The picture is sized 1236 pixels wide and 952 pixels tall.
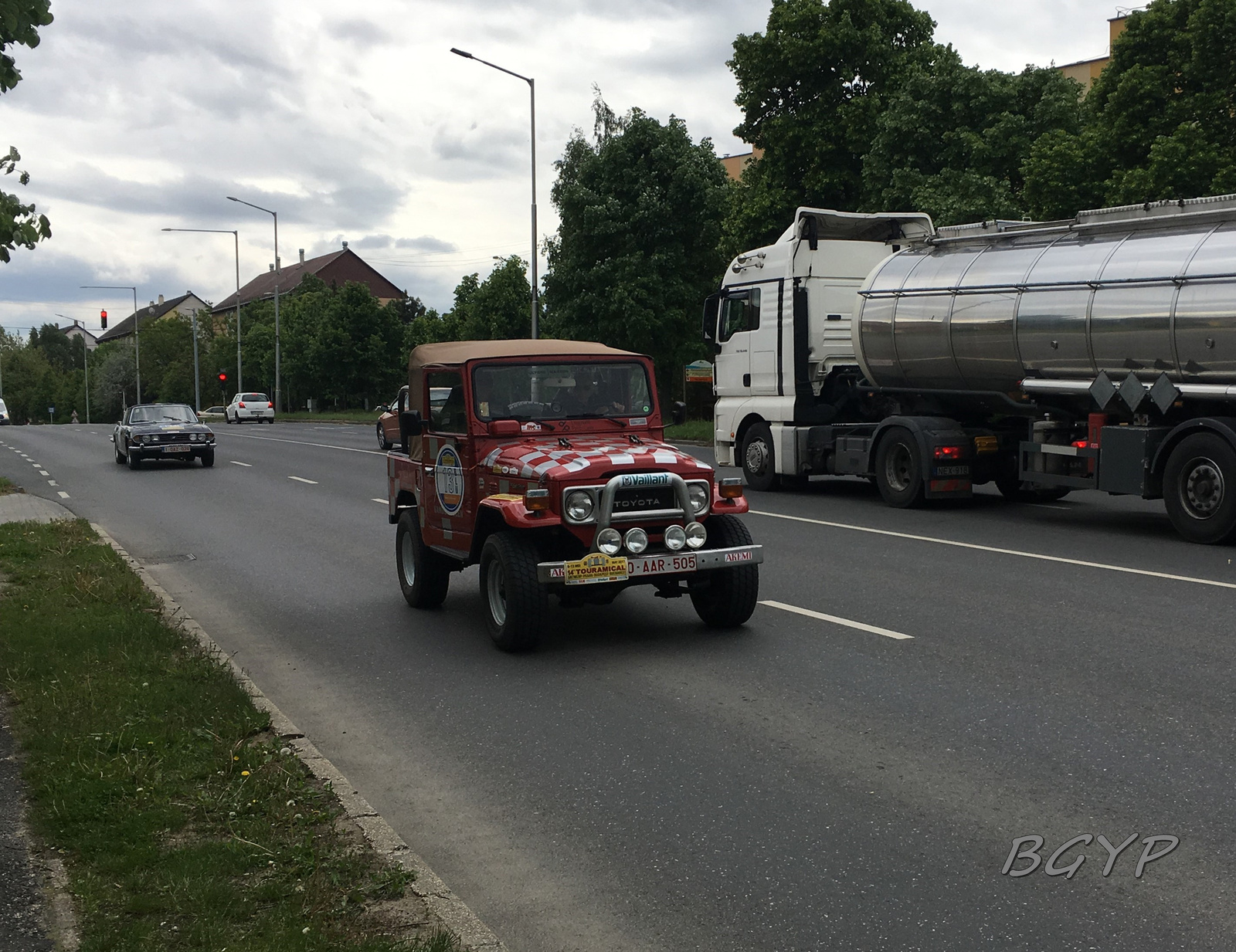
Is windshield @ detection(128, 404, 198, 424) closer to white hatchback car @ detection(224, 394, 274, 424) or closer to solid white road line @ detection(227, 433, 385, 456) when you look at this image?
solid white road line @ detection(227, 433, 385, 456)

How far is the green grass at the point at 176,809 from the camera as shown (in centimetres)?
404

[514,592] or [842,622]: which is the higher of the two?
[514,592]

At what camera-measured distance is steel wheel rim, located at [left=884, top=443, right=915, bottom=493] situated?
16.6 meters

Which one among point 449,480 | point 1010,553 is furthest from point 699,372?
point 449,480

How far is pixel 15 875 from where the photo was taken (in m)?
4.45

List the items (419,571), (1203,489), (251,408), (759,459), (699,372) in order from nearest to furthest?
(419,571) → (1203,489) → (759,459) → (699,372) → (251,408)

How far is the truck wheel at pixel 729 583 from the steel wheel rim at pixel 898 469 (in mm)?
8313

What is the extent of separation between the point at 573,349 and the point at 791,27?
2832cm

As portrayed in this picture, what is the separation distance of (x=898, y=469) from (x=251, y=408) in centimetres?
5495

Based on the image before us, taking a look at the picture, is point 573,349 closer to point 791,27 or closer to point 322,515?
point 322,515

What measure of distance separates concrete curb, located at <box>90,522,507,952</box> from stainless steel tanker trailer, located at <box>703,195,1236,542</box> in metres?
9.47

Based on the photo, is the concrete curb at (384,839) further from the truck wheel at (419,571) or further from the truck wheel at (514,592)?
the truck wheel at (419,571)

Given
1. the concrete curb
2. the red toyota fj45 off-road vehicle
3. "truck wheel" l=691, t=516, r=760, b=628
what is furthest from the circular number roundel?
the concrete curb

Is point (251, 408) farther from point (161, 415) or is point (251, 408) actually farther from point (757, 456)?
point (757, 456)
